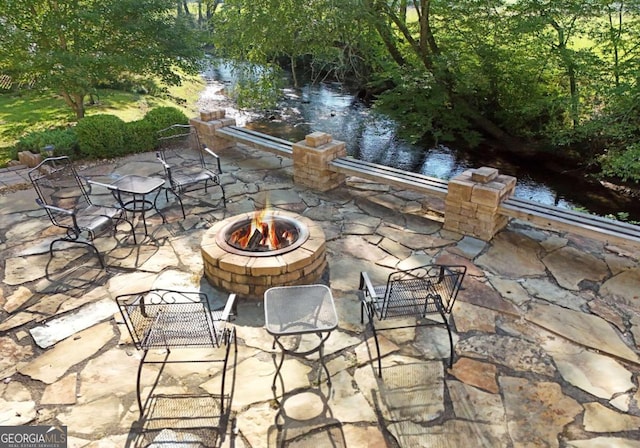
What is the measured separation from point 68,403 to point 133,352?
1.75 feet

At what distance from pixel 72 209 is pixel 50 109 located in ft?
25.4

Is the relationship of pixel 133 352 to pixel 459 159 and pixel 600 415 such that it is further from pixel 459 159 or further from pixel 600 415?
pixel 459 159

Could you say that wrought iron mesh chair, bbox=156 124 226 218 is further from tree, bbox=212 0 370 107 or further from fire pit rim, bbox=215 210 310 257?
tree, bbox=212 0 370 107

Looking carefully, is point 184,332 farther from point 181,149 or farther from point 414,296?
point 181,149

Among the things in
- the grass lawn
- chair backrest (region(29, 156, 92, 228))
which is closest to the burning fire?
chair backrest (region(29, 156, 92, 228))

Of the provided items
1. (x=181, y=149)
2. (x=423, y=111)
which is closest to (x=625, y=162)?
(x=423, y=111)

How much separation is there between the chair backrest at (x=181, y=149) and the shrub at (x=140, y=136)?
15 cm

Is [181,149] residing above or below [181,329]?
below

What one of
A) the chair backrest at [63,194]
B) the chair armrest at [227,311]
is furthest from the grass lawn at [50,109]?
the chair armrest at [227,311]

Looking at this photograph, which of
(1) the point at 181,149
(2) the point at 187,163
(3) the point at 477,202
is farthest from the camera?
(1) the point at 181,149

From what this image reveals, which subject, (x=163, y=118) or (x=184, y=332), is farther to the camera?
(x=163, y=118)

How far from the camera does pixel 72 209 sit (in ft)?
17.1

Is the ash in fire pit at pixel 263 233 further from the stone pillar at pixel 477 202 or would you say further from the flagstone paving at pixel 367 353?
the stone pillar at pixel 477 202

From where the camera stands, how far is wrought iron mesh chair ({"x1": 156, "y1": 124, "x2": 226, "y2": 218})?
5.34m
